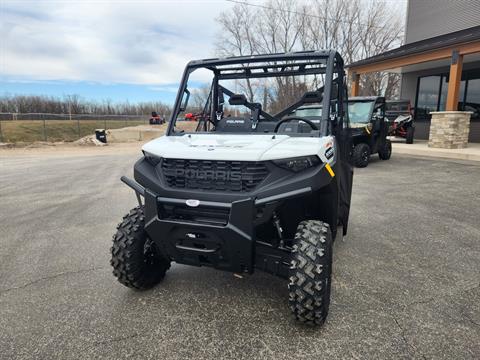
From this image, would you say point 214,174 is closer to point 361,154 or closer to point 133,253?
point 133,253

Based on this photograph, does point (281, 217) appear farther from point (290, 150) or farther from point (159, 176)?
point (159, 176)

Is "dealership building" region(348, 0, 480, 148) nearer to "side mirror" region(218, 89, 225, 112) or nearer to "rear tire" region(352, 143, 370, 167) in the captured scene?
"rear tire" region(352, 143, 370, 167)

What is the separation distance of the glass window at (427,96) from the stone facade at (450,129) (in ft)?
15.0

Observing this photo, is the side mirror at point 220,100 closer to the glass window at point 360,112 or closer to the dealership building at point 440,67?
the glass window at point 360,112

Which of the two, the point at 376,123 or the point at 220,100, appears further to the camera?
the point at 376,123

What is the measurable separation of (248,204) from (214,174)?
13.6 inches

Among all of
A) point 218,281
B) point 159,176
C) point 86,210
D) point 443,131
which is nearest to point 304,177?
point 159,176

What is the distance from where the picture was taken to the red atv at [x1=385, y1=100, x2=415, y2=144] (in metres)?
14.1

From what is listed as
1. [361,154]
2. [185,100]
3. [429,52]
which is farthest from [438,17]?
[185,100]

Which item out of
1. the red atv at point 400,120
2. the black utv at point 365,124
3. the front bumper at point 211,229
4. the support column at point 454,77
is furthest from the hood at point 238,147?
the red atv at point 400,120

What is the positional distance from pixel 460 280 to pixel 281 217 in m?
1.88

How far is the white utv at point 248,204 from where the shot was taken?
90.3 inches

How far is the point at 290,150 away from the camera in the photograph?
2363 mm

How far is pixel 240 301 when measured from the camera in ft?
9.43
